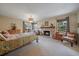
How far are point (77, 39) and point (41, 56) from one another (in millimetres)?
1047

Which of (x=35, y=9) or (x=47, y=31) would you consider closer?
(x=35, y=9)

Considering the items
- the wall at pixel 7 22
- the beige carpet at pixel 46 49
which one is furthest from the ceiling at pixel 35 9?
the beige carpet at pixel 46 49

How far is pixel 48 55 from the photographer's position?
2.47 m

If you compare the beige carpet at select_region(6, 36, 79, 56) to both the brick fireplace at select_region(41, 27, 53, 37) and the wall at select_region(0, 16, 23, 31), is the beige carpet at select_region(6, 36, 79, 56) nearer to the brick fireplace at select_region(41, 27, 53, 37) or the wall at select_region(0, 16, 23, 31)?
the brick fireplace at select_region(41, 27, 53, 37)

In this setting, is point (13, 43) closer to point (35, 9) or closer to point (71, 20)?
point (35, 9)

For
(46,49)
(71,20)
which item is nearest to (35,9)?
(71,20)

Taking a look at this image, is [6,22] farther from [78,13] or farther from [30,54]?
[78,13]

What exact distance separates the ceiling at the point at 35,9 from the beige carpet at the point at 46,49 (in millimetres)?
721

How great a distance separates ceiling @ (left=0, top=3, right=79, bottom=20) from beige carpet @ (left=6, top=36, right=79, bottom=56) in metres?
0.72

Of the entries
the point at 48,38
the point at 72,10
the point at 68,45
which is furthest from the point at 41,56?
the point at 72,10

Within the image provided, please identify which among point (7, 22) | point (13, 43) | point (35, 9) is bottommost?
point (13, 43)

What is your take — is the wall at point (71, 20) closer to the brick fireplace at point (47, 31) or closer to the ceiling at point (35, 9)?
the ceiling at point (35, 9)

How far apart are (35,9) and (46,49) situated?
43.5 inches

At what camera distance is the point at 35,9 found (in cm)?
249
